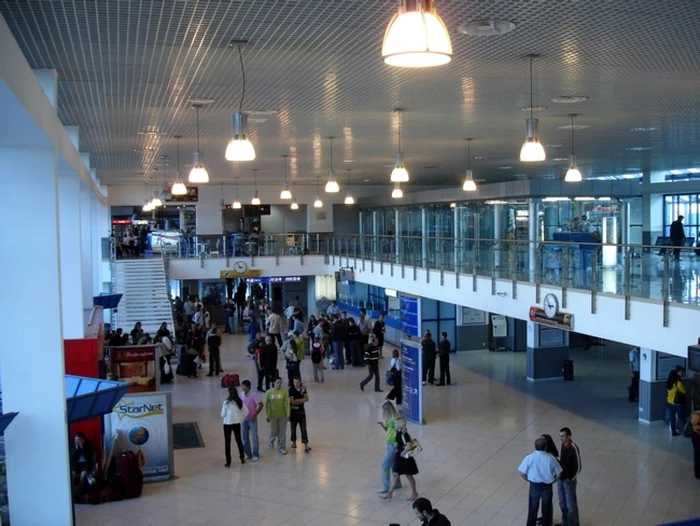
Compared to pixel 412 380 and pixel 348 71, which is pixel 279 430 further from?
pixel 348 71

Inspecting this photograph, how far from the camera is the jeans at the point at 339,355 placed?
21.7 meters

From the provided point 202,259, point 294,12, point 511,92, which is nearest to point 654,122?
point 511,92

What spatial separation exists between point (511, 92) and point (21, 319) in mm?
7107

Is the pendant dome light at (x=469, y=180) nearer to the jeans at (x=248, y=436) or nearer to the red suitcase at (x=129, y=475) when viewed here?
the jeans at (x=248, y=436)

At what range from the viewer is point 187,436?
14.3 metres

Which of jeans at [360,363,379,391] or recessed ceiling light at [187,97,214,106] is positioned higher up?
recessed ceiling light at [187,97,214,106]

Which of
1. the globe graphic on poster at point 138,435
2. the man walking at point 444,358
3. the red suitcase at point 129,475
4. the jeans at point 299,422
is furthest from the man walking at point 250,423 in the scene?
the man walking at point 444,358

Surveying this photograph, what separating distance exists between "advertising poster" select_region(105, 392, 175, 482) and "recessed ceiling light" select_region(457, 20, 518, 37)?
7.60 meters

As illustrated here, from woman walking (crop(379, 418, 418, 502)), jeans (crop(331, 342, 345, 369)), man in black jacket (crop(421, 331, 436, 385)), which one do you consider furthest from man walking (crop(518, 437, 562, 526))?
jeans (crop(331, 342, 345, 369))

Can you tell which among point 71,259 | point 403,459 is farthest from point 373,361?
point 403,459

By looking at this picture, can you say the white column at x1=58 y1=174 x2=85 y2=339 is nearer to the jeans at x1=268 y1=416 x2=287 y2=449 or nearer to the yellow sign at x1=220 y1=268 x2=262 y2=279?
the jeans at x1=268 y1=416 x2=287 y2=449

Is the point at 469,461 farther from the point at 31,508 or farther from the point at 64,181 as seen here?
the point at 64,181

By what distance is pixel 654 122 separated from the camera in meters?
14.2

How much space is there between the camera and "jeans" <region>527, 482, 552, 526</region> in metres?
9.27
